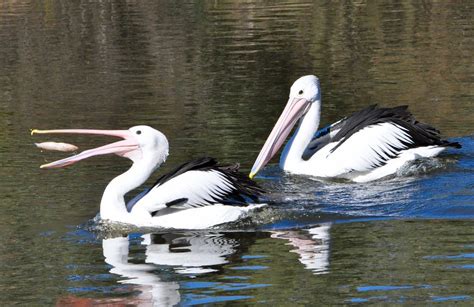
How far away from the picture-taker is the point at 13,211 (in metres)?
8.69

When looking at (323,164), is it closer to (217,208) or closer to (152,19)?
(217,208)

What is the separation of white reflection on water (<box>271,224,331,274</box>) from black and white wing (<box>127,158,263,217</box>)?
1.56ft

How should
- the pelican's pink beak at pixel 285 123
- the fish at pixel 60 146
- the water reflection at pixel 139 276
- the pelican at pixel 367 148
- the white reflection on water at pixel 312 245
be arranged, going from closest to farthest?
the water reflection at pixel 139 276, the white reflection on water at pixel 312 245, the fish at pixel 60 146, the pelican at pixel 367 148, the pelican's pink beak at pixel 285 123

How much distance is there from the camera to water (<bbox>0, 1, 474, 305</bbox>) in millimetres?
6617

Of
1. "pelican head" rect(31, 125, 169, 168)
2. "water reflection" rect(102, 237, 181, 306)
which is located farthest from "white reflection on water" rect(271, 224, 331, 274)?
"pelican head" rect(31, 125, 169, 168)

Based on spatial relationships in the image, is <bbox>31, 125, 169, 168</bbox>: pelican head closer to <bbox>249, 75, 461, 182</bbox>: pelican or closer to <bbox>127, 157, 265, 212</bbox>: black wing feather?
<bbox>127, 157, 265, 212</bbox>: black wing feather

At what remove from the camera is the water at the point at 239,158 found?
6617 mm

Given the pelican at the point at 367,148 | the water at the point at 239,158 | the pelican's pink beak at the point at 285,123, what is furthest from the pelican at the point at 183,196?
the pelican's pink beak at the point at 285,123

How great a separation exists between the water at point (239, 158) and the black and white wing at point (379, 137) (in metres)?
0.21

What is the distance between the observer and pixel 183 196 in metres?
8.01

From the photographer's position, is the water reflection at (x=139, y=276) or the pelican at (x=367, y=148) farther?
the pelican at (x=367, y=148)

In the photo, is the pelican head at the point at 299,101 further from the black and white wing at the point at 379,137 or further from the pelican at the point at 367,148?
the black and white wing at the point at 379,137

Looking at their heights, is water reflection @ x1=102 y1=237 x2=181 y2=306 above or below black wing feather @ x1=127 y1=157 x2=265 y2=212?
below

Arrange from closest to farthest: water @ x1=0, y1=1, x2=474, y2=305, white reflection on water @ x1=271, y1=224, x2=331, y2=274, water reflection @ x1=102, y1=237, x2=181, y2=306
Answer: water reflection @ x1=102, y1=237, x2=181, y2=306 < water @ x1=0, y1=1, x2=474, y2=305 < white reflection on water @ x1=271, y1=224, x2=331, y2=274
